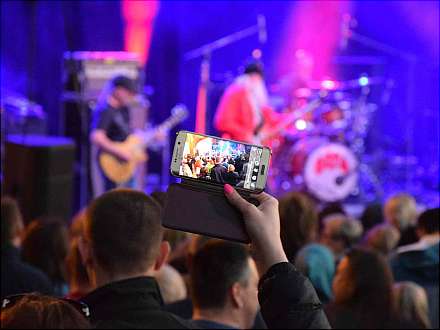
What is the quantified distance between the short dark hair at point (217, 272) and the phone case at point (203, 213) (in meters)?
1.42

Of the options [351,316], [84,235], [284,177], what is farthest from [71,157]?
[84,235]

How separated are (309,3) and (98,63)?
3.90 metres

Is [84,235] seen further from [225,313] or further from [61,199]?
[61,199]

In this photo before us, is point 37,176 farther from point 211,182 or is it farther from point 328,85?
point 211,182

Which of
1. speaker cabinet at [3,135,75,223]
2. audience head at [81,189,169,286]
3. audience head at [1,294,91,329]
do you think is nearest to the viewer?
audience head at [1,294,91,329]

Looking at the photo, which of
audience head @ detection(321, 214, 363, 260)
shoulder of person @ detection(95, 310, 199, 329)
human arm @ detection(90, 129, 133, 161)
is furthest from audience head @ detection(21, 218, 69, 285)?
human arm @ detection(90, 129, 133, 161)

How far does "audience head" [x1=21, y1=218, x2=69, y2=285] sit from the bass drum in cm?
671

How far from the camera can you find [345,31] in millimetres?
12805

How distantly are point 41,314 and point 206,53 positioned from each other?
38.3ft

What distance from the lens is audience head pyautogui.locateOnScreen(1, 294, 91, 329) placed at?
4.28 ft

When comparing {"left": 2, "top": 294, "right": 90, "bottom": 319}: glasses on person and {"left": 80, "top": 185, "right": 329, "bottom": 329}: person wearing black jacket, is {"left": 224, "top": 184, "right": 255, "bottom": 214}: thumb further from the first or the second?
{"left": 2, "top": 294, "right": 90, "bottom": 319}: glasses on person

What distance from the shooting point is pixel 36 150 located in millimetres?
7852

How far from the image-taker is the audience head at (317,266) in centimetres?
437

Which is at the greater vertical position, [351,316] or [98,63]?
[98,63]
